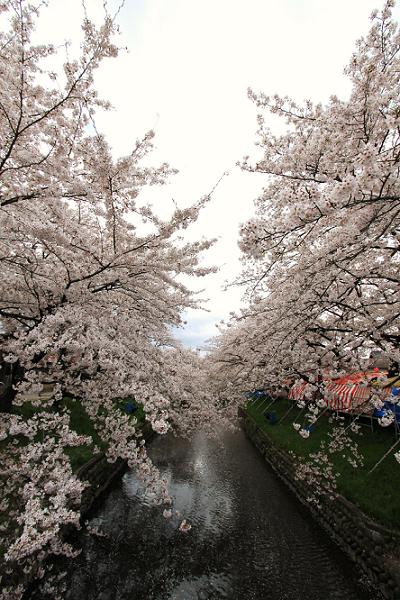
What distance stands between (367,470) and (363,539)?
2921mm

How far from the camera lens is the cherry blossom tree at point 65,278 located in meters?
3.99

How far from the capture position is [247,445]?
67.6ft

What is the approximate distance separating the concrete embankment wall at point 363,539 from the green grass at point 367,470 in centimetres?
33

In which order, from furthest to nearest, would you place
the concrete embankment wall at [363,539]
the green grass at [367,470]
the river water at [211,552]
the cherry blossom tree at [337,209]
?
the green grass at [367,470]
the river water at [211,552]
the concrete embankment wall at [363,539]
the cherry blossom tree at [337,209]

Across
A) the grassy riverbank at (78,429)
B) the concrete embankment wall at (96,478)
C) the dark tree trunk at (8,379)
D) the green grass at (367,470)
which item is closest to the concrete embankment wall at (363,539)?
the green grass at (367,470)

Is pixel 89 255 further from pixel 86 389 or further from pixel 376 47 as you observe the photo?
pixel 376 47

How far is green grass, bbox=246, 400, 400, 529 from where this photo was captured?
822cm

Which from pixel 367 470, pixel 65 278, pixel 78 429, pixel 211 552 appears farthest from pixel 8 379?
pixel 367 470

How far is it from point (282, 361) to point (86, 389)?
5.30m

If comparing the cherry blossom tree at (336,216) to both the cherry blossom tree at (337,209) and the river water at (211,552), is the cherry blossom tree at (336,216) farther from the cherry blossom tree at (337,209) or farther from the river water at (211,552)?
the river water at (211,552)

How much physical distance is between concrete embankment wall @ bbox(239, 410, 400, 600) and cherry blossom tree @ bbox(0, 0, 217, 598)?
5.80m

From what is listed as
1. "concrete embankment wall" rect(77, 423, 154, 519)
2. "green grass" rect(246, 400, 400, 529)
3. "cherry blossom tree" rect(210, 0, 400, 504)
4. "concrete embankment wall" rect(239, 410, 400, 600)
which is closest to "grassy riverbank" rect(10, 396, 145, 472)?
"concrete embankment wall" rect(77, 423, 154, 519)

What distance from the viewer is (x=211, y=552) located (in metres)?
8.39

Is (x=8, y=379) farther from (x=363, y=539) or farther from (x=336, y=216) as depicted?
(x=363, y=539)
